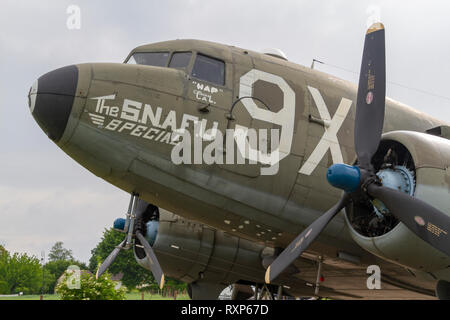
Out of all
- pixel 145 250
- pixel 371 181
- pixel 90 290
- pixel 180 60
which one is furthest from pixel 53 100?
pixel 90 290

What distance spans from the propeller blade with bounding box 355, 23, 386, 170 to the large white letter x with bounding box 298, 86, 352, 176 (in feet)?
4.11

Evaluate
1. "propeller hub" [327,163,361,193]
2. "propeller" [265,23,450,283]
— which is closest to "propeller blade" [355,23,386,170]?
"propeller" [265,23,450,283]

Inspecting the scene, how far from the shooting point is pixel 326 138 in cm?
923

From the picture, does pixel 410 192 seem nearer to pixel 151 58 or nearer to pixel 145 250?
pixel 151 58

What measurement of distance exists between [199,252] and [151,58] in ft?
19.9

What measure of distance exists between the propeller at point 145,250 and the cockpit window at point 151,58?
2.76m

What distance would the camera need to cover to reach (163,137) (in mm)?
8133

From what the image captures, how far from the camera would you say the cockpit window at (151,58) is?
30.2 feet

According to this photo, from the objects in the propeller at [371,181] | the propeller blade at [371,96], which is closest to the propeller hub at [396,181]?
the propeller at [371,181]

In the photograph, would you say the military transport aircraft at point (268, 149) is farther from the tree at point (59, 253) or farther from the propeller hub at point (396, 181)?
the tree at point (59, 253)

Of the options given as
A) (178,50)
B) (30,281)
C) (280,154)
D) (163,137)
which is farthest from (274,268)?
(30,281)

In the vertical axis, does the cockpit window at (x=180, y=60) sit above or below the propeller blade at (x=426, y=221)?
above

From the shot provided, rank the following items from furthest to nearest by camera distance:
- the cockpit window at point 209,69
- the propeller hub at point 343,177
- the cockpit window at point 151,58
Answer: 1. the cockpit window at point 151,58
2. the cockpit window at point 209,69
3. the propeller hub at point 343,177
